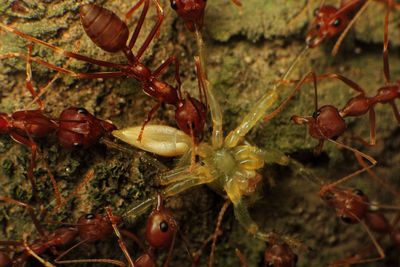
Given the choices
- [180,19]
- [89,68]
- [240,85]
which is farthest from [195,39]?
[89,68]

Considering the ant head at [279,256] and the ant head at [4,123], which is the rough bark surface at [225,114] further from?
the ant head at [279,256]

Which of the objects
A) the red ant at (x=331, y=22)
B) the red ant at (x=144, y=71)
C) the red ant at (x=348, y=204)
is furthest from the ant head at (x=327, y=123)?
the red ant at (x=144, y=71)

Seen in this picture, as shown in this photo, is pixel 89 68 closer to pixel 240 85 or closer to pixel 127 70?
pixel 127 70

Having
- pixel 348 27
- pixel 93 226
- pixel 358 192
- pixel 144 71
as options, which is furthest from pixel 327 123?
pixel 93 226

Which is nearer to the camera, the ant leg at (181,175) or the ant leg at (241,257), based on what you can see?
the ant leg at (181,175)

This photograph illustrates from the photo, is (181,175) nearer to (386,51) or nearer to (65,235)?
(65,235)

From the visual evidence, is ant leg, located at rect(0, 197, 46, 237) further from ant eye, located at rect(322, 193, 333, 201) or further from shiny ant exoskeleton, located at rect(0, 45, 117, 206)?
ant eye, located at rect(322, 193, 333, 201)

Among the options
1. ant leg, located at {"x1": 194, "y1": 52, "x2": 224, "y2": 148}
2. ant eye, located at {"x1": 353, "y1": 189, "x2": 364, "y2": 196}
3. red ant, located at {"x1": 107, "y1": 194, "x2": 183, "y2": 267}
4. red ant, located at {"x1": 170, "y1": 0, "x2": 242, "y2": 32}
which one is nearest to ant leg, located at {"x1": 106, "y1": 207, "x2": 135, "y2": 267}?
red ant, located at {"x1": 107, "y1": 194, "x2": 183, "y2": 267}
